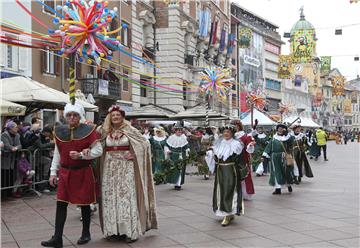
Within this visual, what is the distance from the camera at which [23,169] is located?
35.7 feet

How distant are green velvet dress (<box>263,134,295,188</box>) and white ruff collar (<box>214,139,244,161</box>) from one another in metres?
3.62

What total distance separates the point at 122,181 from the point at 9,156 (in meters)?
4.79

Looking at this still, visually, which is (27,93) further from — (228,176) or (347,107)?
(347,107)

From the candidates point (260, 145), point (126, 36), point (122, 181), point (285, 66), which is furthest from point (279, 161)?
point (285, 66)

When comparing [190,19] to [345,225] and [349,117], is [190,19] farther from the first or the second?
[349,117]

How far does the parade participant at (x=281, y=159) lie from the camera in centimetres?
1174

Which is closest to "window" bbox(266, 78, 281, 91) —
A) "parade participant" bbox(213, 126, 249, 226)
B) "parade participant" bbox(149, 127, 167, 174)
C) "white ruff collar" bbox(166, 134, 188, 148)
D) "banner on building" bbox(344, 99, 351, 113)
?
"banner on building" bbox(344, 99, 351, 113)

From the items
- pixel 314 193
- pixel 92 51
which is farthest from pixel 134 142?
pixel 314 193

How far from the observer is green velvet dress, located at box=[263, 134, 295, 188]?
11750 mm

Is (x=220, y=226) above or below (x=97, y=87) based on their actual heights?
below

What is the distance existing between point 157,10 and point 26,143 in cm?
2649

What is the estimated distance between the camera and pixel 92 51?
9.62 metres

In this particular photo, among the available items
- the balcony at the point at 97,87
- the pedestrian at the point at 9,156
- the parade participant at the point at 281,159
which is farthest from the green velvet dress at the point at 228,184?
the balcony at the point at 97,87

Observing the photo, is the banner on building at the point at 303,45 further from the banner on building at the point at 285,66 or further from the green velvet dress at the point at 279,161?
the green velvet dress at the point at 279,161
